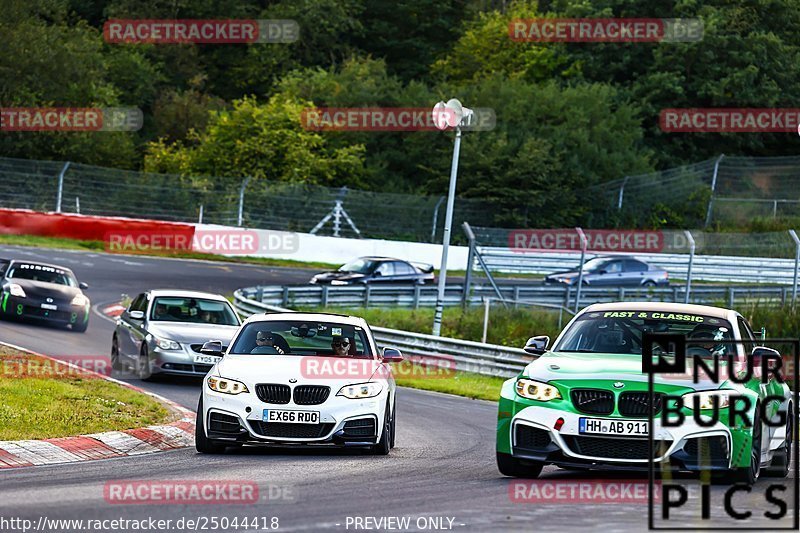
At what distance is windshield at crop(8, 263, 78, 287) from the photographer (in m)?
27.1

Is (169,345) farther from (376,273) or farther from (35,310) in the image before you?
(376,273)

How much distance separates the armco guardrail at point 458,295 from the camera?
3100 centimetres

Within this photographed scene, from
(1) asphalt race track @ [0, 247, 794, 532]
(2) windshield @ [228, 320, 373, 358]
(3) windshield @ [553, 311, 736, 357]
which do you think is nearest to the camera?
(1) asphalt race track @ [0, 247, 794, 532]

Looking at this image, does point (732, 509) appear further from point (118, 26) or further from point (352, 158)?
point (118, 26)

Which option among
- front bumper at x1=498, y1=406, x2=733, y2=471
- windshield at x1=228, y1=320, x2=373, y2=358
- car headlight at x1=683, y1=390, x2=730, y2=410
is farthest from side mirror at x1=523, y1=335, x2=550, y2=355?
windshield at x1=228, y1=320, x2=373, y2=358

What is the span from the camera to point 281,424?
12.9m

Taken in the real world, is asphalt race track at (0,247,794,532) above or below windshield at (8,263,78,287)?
below

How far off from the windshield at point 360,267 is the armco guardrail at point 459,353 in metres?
13.3

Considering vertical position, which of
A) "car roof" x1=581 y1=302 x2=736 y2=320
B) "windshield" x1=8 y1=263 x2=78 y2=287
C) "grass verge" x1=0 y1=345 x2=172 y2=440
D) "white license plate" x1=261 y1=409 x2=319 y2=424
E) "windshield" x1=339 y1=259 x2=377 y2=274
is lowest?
"grass verge" x1=0 y1=345 x2=172 y2=440

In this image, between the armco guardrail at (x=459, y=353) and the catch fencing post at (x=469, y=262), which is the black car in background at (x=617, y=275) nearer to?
the catch fencing post at (x=469, y=262)

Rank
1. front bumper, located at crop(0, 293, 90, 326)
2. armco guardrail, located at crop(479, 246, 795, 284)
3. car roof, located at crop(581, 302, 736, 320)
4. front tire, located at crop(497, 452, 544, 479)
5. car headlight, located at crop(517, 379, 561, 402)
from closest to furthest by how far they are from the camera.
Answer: car headlight, located at crop(517, 379, 561, 402) < front tire, located at crop(497, 452, 544, 479) < car roof, located at crop(581, 302, 736, 320) < front bumper, located at crop(0, 293, 90, 326) < armco guardrail, located at crop(479, 246, 795, 284)

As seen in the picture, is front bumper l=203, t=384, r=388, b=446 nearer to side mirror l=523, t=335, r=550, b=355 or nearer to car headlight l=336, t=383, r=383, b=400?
car headlight l=336, t=383, r=383, b=400

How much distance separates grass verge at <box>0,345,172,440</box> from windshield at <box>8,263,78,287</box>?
773 centimetres

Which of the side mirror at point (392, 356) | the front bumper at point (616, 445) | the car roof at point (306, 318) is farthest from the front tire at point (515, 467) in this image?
the car roof at point (306, 318)
